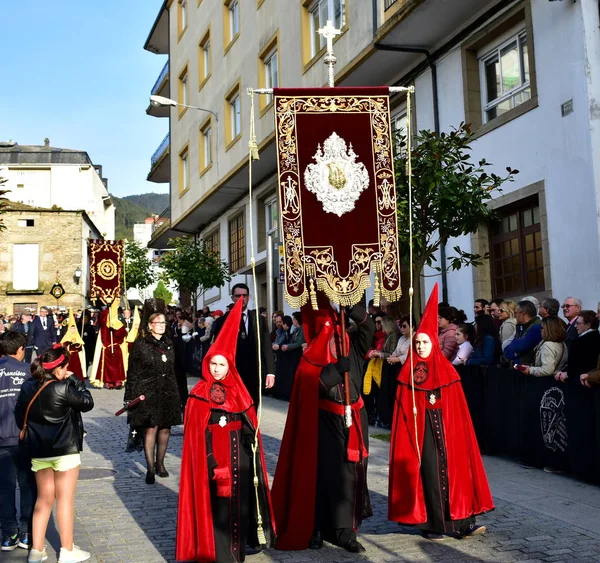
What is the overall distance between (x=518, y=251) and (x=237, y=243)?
15.2m

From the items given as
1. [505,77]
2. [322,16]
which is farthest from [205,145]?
[505,77]

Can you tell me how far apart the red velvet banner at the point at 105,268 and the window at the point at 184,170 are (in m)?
5.72

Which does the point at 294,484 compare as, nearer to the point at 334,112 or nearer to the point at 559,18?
the point at 334,112

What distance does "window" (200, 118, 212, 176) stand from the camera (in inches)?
1104

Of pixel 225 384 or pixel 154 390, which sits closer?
pixel 225 384

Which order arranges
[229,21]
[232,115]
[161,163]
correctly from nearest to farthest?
[232,115] → [229,21] → [161,163]

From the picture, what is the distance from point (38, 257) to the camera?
151 feet

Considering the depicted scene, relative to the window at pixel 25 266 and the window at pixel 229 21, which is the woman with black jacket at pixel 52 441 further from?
the window at pixel 25 266

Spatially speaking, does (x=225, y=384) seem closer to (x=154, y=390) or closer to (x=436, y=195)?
(x=154, y=390)

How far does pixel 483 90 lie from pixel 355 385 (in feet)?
31.9

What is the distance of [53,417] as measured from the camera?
221 inches

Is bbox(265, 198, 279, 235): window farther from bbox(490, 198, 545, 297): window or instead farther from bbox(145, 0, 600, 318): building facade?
bbox(490, 198, 545, 297): window

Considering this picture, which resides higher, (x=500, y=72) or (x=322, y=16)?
(x=322, y=16)

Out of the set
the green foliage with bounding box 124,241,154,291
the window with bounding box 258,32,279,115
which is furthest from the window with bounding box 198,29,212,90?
the green foliage with bounding box 124,241,154,291
